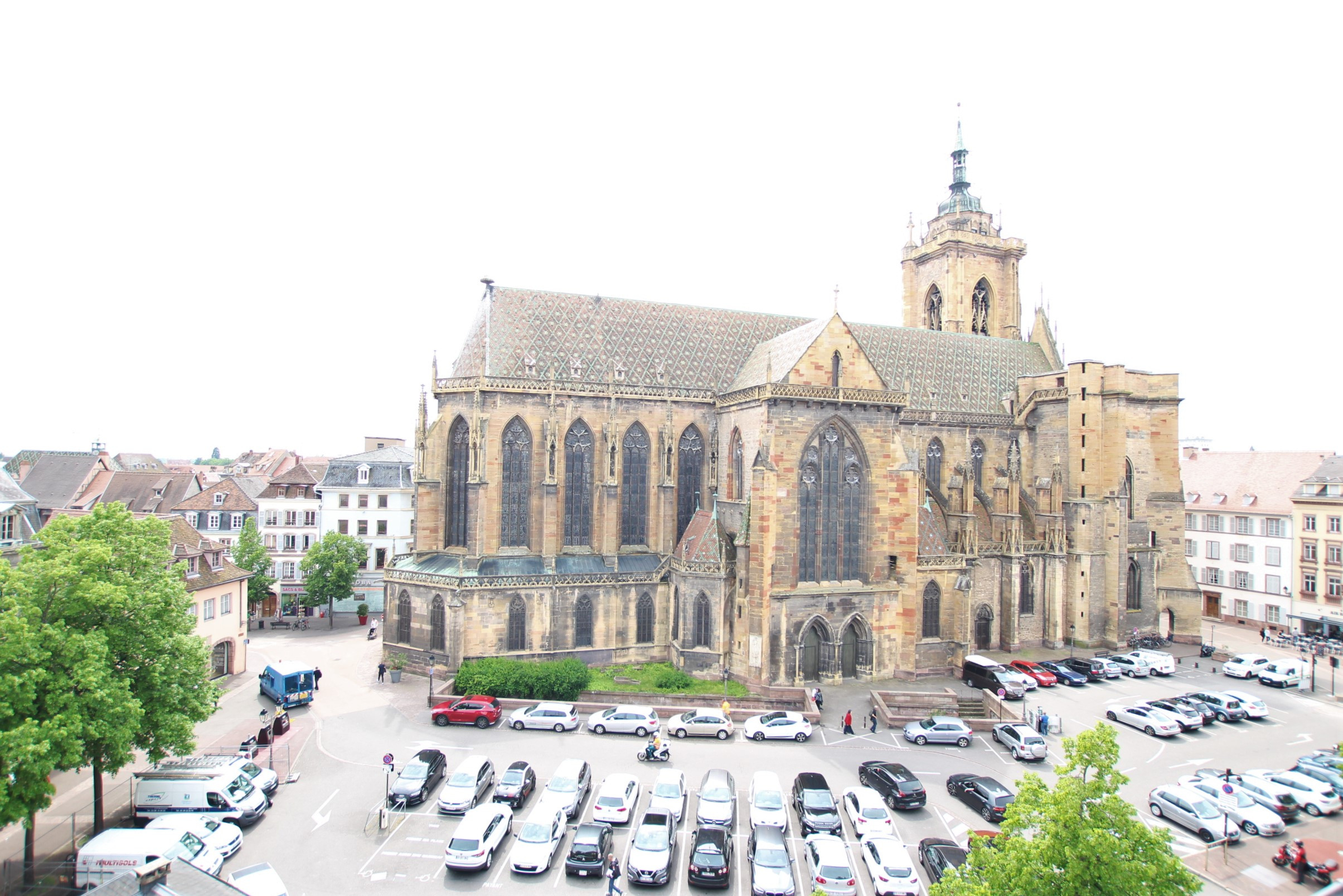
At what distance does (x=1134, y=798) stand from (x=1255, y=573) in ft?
141

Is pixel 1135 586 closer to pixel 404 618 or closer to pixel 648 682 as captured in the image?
pixel 648 682

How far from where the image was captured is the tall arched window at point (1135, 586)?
177ft

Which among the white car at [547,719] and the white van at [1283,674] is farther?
the white van at [1283,674]

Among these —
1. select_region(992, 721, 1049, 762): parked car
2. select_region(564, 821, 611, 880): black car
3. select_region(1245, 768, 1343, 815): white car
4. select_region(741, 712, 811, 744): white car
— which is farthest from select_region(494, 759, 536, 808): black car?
select_region(1245, 768, 1343, 815): white car

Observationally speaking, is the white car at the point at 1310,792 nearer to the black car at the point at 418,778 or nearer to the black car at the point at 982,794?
the black car at the point at 982,794

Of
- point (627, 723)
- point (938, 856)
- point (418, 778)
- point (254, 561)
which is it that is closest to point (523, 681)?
point (627, 723)

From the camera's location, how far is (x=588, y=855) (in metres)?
22.6

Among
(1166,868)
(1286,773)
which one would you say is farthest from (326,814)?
(1286,773)

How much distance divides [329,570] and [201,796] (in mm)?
31976

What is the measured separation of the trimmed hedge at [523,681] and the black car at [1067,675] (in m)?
27.6

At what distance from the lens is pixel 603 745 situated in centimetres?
3309

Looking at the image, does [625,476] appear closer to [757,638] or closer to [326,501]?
[757,638]

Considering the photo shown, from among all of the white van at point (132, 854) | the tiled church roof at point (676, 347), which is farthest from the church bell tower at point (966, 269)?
the white van at point (132, 854)

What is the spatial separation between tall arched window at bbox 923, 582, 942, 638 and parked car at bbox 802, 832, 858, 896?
24.9 m
